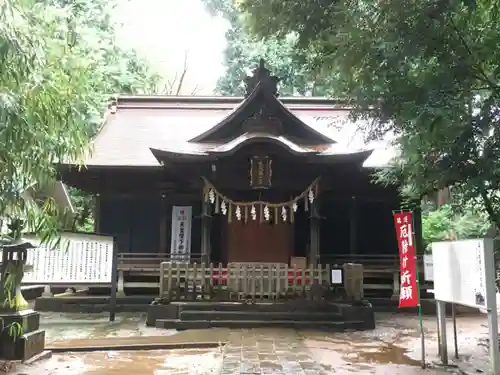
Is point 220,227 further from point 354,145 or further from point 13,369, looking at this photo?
point 13,369

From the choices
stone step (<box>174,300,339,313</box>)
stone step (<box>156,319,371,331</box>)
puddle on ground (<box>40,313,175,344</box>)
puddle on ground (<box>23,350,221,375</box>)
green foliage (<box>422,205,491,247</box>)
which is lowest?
puddle on ground (<box>23,350,221,375</box>)

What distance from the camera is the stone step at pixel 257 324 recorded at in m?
9.79

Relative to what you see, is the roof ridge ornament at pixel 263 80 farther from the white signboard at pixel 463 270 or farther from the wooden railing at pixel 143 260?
the white signboard at pixel 463 270

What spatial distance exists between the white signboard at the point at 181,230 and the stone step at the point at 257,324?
149 inches

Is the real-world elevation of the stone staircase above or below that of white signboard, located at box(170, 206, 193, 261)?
below

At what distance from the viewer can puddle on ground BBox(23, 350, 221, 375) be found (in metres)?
6.39

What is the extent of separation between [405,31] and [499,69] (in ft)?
4.04

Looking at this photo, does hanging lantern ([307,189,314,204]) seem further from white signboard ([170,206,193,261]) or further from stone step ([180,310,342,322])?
white signboard ([170,206,193,261])

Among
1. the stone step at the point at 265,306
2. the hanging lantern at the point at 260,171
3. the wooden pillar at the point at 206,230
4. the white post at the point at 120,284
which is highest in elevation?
the hanging lantern at the point at 260,171

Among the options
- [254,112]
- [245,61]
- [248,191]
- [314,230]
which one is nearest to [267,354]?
[314,230]

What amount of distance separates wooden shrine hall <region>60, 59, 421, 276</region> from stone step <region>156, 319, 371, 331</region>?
229 centimetres

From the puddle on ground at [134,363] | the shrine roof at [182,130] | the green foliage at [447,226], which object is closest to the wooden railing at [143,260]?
the shrine roof at [182,130]

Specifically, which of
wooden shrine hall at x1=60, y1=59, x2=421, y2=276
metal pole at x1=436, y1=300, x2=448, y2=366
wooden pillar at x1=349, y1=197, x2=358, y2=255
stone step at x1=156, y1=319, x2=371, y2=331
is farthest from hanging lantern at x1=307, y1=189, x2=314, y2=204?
metal pole at x1=436, y1=300, x2=448, y2=366

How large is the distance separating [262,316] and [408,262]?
4151 millimetres
